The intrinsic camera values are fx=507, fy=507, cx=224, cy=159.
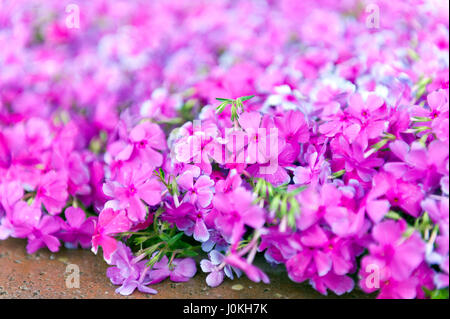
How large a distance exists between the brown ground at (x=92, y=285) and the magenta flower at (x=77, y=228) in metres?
0.04

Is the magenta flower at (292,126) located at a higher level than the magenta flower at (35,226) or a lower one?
higher

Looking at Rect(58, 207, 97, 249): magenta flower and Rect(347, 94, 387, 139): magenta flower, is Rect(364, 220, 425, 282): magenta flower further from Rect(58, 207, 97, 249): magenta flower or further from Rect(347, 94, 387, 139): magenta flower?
Rect(58, 207, 97, 249): magenta flower

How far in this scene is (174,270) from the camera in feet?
3.49

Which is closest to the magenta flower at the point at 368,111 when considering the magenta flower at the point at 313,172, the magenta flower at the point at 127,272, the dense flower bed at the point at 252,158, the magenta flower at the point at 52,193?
the dense flower bed at the point at 252,158

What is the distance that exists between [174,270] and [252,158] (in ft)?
0.99

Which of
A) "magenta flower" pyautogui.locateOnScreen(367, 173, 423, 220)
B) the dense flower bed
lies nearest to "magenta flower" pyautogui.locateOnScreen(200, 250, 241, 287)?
the dense flower bed

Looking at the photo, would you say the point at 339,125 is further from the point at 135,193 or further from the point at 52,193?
the point at 52,193

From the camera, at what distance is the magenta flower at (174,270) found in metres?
1.04

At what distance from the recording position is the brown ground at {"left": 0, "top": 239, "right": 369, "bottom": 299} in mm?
1028

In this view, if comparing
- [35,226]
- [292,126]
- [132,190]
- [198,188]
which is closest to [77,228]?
[35,226]

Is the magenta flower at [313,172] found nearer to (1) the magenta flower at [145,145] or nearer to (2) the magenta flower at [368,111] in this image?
(2) the magenta flower at [368,111]

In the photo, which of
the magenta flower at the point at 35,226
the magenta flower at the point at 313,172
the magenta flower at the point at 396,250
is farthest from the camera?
the magenta flower at the point at 35,226

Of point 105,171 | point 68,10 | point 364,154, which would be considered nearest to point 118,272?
point 105,171
